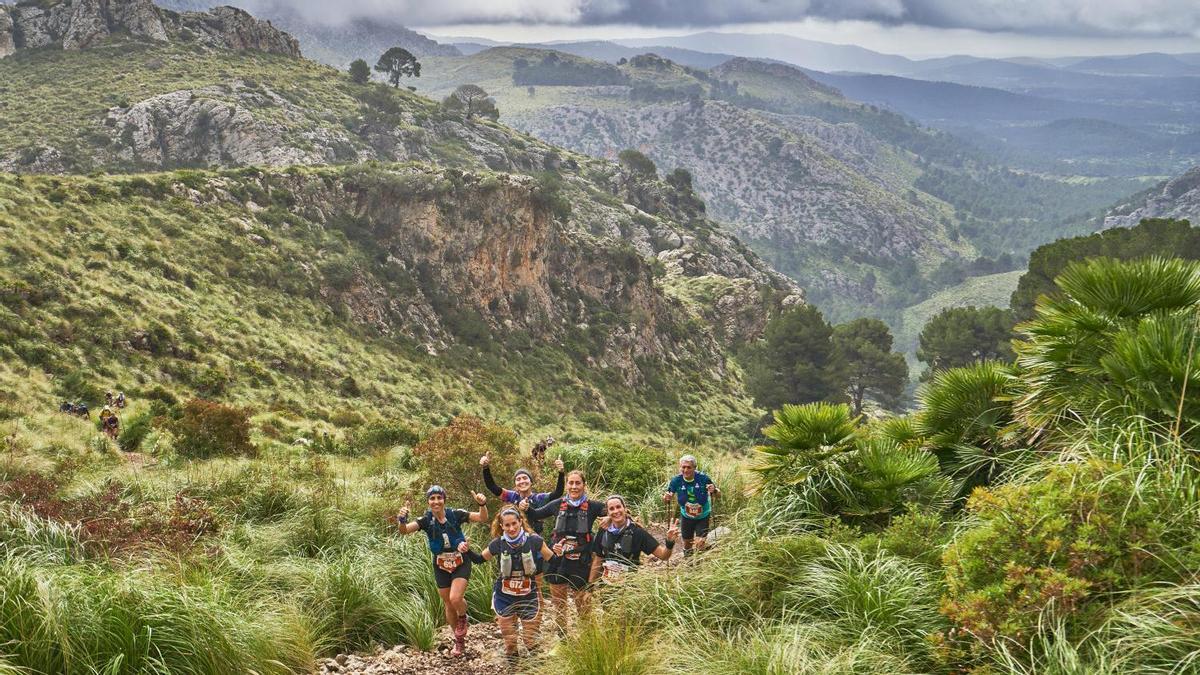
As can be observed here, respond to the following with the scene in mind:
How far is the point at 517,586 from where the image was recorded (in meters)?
6.65

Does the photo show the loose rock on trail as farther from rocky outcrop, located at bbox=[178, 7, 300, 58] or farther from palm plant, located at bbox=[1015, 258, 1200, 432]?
rocky outcrop, located at bbox=[178, 7, 300, 58]

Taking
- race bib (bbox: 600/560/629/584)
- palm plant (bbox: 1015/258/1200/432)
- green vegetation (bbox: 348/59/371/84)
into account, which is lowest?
race bib (bbox: 600/560/629/584)

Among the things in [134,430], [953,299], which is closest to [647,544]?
[134,430]

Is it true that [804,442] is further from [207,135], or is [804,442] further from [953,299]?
[953,299]

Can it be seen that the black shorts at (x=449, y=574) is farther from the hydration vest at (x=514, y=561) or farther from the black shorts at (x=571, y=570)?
the black shorts at (x=571, y=570)

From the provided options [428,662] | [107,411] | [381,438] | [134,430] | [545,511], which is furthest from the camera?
[381,438]

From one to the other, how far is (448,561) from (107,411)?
14.3 m

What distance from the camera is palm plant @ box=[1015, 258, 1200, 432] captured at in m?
5.64

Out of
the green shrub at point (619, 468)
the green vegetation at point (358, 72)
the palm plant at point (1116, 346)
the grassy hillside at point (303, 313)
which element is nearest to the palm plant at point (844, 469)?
the palm plant at point (1116, 346)

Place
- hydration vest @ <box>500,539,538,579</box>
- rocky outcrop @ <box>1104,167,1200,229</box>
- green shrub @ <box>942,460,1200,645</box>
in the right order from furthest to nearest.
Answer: rocky outcrop @ <box>1104,167,1200,229</box>
hydration vest @ <box>500,539,538,579</box>
green shrub @ <box>942,460,1200,645</box>

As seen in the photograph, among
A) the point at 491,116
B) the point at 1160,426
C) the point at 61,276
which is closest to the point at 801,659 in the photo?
the point at 1160,426

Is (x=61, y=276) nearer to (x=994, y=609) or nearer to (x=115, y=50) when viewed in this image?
(x=994, y=609)


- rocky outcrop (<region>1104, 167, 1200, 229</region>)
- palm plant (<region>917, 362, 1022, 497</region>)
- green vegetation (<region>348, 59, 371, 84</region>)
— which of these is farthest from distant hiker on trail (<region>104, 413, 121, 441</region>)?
rocky outcrop (<region>1104, 167, 1200, 229</region>)

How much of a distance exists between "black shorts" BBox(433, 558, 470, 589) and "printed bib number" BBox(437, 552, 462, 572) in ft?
0.11
